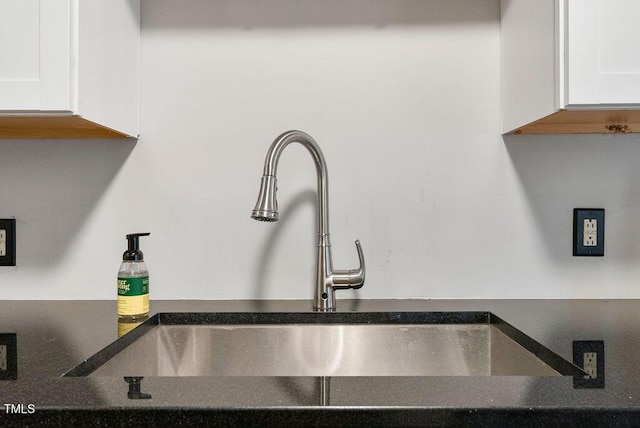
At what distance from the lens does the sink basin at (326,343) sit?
3.54 ft

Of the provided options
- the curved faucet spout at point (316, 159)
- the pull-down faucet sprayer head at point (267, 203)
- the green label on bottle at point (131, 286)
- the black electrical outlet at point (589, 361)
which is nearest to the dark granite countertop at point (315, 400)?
the black electrical outlet at point (589, 361)

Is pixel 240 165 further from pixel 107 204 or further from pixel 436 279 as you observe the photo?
pixel 436 279

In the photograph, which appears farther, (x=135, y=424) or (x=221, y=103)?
(x=221, y=103)

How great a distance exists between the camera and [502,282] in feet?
3.99

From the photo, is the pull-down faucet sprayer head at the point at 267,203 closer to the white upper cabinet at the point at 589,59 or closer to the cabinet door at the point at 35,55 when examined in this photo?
the cabinet door at the point at 35,55

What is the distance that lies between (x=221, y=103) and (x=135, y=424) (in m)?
0.82

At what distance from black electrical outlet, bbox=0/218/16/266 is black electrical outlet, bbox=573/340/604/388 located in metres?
1.22

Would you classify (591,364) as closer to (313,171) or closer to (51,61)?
(313,171)

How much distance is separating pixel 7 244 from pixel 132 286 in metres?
0.45

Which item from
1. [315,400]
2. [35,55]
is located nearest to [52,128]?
[35,55]

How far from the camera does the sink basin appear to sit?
108cm

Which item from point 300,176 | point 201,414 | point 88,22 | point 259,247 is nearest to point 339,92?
point 300,176

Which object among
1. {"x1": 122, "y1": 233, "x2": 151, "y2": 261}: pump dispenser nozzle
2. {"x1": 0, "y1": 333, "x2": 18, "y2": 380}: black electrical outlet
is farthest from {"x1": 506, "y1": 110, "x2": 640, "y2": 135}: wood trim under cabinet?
{"x1": 0, "y1": 333, "x2": 18, "y2": 380}: black electrical outlet

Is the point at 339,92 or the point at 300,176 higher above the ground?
the point at 339,92
